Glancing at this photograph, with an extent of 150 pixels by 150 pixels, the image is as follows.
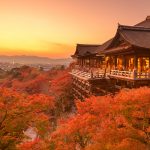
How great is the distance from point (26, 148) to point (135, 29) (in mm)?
18209

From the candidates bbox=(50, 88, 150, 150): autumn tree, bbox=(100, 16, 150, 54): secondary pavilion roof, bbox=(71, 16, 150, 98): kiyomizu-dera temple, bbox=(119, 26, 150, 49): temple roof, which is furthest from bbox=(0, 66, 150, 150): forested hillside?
bbox=(119, 26, 150, 49): temple roof

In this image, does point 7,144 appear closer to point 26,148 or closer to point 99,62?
point 26,148

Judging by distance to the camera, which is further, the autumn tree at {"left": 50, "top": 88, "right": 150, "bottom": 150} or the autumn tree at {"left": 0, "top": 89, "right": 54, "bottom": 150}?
the autumn tree at {"left": 0, "top": 89, "right": 54, "bottom": 150}

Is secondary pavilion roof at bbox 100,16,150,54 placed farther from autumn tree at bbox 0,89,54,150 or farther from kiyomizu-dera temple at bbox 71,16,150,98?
autumn tree at bbox 0,89,54,150

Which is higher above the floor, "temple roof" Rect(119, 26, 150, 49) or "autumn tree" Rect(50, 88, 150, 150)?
"temple roof" Rect(119, 26, 150, 49)

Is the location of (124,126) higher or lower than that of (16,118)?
lower

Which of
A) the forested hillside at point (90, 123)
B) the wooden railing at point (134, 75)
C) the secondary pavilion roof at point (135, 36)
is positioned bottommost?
the forested hillside at point (90, 123)

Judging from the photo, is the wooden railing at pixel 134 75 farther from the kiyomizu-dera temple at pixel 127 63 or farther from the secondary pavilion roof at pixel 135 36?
the secondary pavilion roof at pixel 135 36

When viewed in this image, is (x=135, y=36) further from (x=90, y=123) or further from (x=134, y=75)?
(x=90, y=123)

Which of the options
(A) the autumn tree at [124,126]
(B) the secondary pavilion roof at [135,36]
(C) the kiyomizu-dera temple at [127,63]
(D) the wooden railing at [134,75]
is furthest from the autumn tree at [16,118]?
(B) the secondary pavilion roof at [135,36]

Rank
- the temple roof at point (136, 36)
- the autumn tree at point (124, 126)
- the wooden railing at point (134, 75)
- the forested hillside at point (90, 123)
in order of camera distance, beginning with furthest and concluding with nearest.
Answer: the temple roof at point (136, 36)
the wooden railing at point (134, 75)
the forested hillside at point (90, 123)
the autumn tree at point (124, 126)

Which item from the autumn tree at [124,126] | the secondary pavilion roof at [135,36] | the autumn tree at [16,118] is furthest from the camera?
the secondary pavilion roof at [135,36]

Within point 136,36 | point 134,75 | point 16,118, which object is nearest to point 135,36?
point 136,36

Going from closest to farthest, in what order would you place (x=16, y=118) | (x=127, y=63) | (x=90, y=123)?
(x=16, y=118) < (x=90, y=123) < (x=127, y=63)
